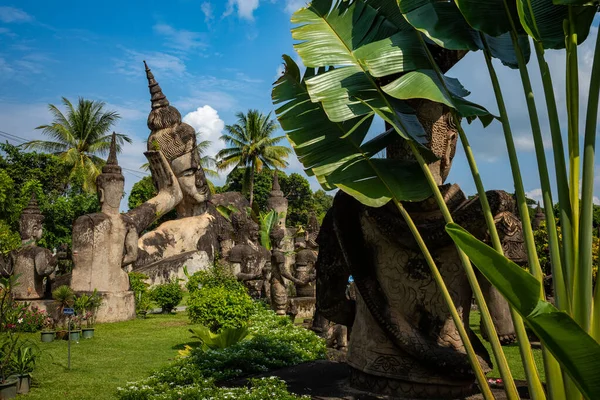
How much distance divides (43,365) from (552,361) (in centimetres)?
912

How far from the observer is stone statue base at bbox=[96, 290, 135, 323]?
15.0 meters

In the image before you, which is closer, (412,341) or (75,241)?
(412,341)

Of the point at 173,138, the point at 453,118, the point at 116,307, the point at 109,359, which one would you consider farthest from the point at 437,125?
the point at 173,138

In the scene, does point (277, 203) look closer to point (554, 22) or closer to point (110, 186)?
point (110, 186)

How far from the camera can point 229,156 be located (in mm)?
42344

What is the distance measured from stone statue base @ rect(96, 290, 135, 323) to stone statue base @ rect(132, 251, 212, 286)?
5.05 metres

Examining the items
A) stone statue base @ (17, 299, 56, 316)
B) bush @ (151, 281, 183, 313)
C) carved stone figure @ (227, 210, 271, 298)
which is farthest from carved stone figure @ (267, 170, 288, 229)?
stone statue base @ (17, 299, 56, 316)

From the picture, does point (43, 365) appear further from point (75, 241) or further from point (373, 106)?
point (373, 106)

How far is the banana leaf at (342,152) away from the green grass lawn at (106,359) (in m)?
4.24

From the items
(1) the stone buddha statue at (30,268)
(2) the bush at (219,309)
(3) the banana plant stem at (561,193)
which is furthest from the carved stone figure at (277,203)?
(3) the banana plant stem at (561,193)

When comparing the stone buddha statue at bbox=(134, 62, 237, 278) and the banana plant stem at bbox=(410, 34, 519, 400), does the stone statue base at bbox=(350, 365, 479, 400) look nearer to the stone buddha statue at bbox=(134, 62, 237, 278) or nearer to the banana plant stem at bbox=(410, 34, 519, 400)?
the banana plant stem at bbox=(410, 34, 519, 400)

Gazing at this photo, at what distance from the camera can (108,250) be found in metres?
15.8

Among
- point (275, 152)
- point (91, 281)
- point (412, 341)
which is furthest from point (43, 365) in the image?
point (275, 152)

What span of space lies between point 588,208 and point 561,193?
19 cm
